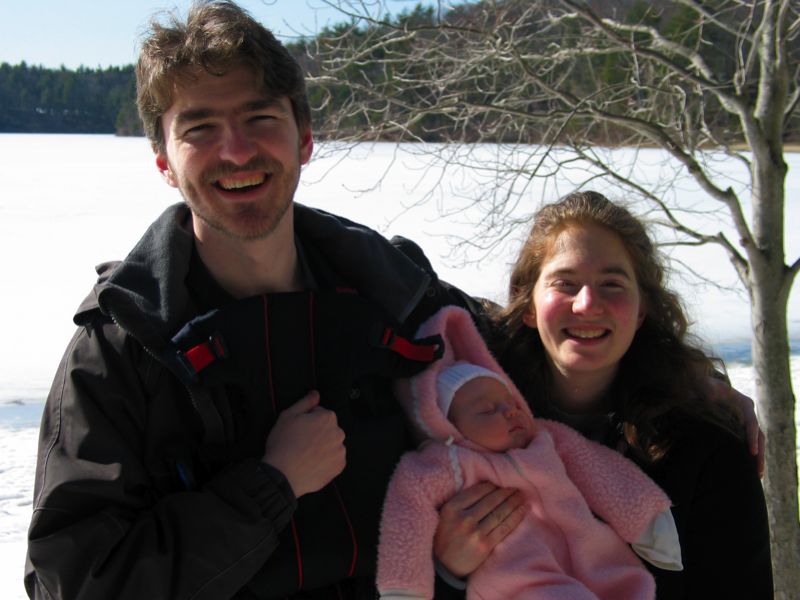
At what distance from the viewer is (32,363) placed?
7965 mm

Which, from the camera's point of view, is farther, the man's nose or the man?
the man's nose

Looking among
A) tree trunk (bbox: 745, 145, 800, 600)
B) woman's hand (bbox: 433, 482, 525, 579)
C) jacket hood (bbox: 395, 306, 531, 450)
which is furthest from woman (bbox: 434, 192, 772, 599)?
tree trunk (bbox: 745, 145, 800, 600)

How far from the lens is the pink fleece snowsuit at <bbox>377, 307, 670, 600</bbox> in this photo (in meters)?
1.89

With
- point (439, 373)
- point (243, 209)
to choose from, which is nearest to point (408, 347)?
point (439, 373)

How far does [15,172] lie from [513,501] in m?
23.9

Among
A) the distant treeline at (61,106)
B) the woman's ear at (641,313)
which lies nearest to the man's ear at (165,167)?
the woman's ear at (641,313)

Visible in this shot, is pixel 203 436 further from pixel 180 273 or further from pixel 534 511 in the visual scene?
pixel 534 511

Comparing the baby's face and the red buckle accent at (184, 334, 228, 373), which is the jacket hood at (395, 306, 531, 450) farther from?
the red buckle accent at (184, 334, 228, 373)

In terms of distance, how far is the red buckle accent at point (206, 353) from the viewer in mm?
1713

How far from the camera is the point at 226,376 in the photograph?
5.80ft

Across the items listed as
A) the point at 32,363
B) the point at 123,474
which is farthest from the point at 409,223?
the point at 123,474

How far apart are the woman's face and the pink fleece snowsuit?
19cm

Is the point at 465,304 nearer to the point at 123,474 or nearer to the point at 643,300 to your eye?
the point at 643,300

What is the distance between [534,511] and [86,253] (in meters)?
11.7
